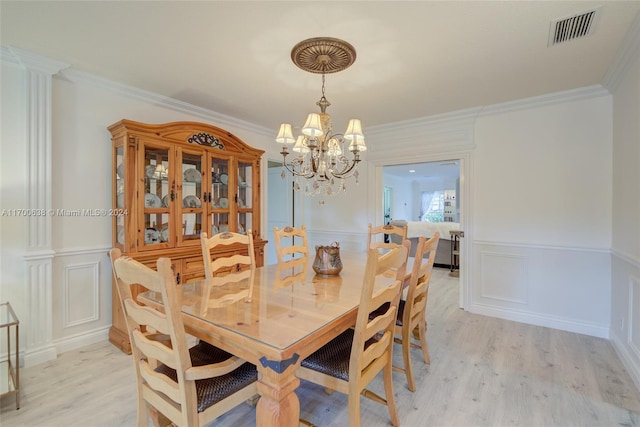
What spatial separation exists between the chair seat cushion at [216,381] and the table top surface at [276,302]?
0.27 meters

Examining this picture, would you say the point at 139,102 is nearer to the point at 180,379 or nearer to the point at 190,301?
the point at 190,301

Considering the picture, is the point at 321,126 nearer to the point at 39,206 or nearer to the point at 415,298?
the point at 415,298

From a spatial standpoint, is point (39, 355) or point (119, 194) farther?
point (119, 194)

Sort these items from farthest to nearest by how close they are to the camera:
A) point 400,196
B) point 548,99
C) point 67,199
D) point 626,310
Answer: point 400,196 → point 548,99 → point 67,199 → point 626,310

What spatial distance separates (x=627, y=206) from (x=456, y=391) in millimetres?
2000

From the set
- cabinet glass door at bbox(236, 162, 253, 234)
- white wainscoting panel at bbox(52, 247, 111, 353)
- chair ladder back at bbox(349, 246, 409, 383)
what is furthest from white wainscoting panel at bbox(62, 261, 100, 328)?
chair ladder back at bbox(349, 246, 409, 383)

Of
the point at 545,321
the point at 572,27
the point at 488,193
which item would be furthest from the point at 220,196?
the point at 545,321

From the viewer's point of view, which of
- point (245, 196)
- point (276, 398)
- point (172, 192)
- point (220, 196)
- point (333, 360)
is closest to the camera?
point (276, 398)

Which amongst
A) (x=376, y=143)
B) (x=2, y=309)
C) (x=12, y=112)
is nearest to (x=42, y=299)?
(x=2, y=309)

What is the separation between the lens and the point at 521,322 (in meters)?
3.17

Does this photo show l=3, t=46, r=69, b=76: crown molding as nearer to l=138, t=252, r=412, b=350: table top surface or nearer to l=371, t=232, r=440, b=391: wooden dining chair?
l=138, t=252, r=412, b=350: table top surface

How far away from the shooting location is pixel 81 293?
2.59m

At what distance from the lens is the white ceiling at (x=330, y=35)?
67.9 inches

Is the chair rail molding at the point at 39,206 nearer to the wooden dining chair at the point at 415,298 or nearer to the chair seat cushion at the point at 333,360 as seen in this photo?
the chair seat cushion at the point at 333,360
